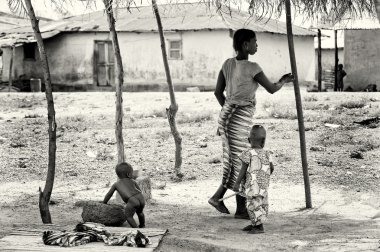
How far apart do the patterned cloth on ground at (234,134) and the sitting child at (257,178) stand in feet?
1.44

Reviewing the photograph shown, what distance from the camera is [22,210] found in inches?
289

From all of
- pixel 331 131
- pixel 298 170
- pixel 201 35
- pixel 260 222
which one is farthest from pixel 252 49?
pixel 201 35

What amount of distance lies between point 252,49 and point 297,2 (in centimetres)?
186

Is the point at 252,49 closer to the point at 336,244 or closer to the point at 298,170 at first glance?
the point at 336,244

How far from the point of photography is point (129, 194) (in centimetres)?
599

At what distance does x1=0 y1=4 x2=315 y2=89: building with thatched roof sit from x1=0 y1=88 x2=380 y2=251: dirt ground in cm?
738

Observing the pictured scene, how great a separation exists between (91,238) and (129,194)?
A: 87cm

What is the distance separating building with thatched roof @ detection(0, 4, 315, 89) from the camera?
2545 centimetres

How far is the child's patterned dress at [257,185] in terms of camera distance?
585cm

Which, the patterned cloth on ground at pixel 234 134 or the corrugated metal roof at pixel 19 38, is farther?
the corrugated metal roof at pixel 19 38

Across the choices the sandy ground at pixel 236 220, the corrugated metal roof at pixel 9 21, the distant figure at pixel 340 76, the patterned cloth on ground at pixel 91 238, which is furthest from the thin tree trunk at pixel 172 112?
the corrugated metal roof at pixel 9 21

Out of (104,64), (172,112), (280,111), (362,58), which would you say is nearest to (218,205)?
(172,112)

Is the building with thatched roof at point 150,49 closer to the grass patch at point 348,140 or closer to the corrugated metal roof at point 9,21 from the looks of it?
the corrugated metal roof at point 9,21

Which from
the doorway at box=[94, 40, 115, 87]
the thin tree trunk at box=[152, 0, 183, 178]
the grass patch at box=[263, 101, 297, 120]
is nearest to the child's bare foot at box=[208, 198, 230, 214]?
the thin tree trunk at box=[152, 0, 183, 178]
